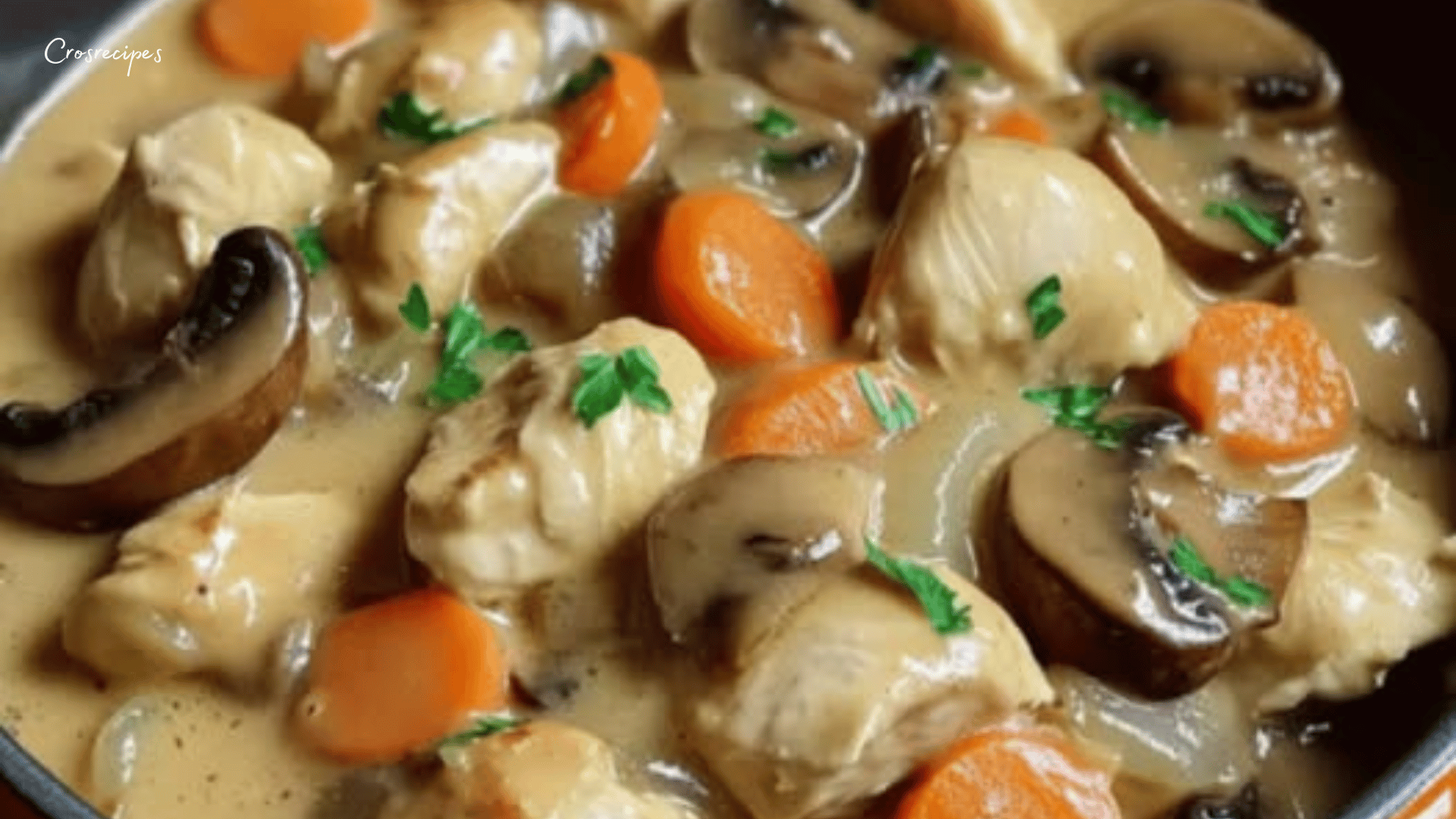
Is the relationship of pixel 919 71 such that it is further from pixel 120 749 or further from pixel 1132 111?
pixel 120 749

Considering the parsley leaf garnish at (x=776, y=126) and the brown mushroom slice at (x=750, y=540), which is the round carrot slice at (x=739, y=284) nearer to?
the parsley leaf garnish at (x=776, y=126)

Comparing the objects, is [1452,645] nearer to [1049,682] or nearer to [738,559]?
[1049,682]

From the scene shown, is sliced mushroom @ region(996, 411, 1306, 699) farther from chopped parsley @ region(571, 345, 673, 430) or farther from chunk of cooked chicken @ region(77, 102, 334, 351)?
chunk of cooked chicken @ region(77, 102, 334, 351)

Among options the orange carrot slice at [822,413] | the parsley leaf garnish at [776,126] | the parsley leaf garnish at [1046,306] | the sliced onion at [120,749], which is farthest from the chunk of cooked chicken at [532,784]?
the parsley leaf garnish at [776,126]

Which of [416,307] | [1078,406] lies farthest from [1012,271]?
[416,307]

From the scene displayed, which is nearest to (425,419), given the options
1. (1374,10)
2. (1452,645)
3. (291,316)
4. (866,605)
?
(291,316)
